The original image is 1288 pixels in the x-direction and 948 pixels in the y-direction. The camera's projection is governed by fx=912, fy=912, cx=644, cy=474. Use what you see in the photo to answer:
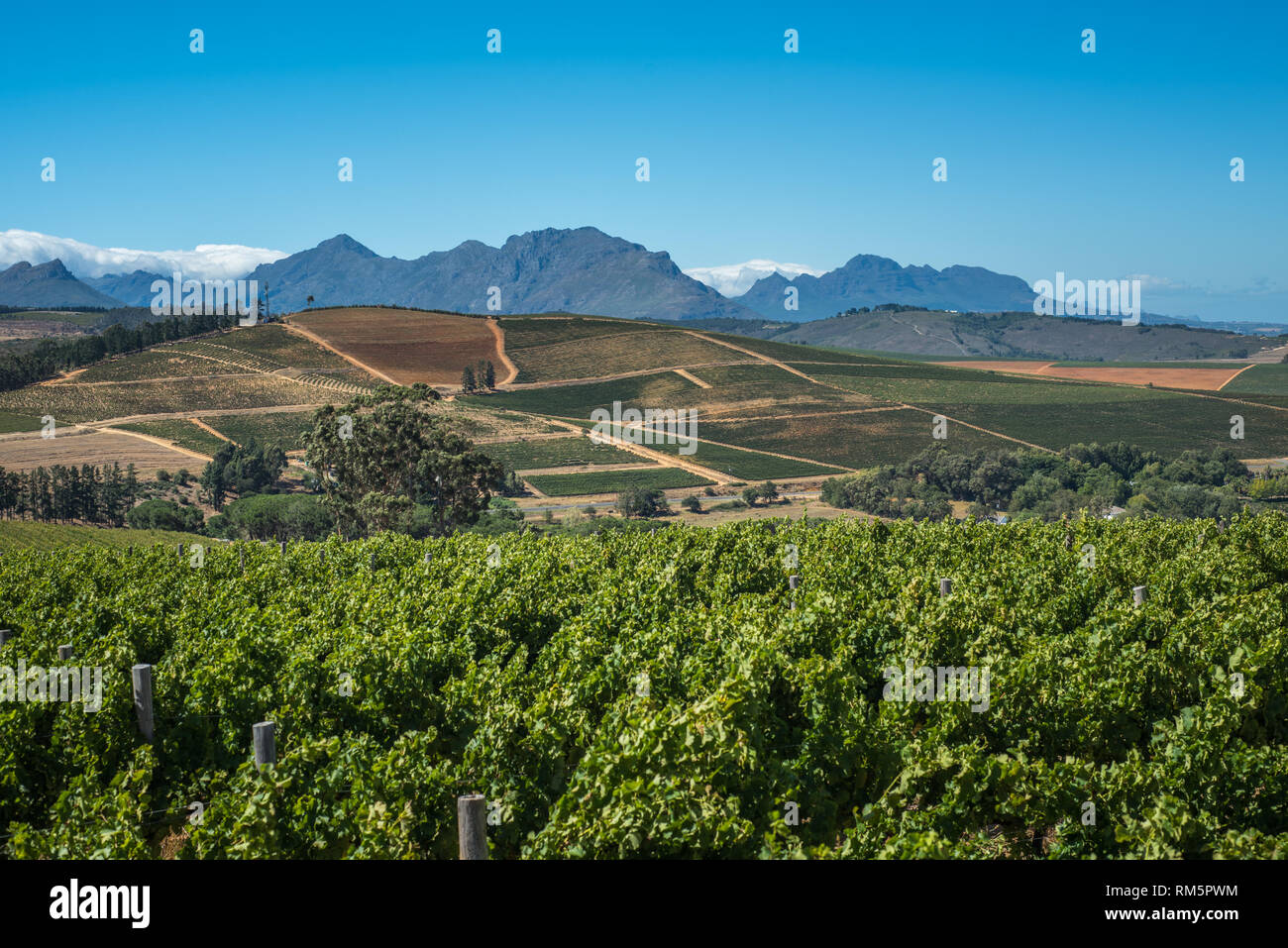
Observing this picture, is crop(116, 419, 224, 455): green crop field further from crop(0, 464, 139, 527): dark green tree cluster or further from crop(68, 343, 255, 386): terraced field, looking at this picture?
crop(68, 343, 255, 386): terraced field

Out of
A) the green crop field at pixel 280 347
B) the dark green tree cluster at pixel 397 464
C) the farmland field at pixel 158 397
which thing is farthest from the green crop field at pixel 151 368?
the dark green tree cluster at pixel 397 464

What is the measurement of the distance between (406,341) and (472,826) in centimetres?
14189

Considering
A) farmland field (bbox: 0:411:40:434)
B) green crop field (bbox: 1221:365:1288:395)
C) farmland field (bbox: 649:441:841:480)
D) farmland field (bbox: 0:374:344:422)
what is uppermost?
green crop field (bbox: 1221:365:1288:395)

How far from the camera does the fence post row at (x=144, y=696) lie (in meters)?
10.1

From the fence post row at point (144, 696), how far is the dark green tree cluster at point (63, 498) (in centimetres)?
6729

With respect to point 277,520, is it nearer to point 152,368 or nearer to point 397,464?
point 397,464

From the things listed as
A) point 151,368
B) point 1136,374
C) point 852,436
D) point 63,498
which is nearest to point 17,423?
point 151,368

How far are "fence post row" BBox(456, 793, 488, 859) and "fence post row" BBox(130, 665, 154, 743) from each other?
19.6ft

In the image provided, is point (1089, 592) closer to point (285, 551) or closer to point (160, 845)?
point (160, 845)

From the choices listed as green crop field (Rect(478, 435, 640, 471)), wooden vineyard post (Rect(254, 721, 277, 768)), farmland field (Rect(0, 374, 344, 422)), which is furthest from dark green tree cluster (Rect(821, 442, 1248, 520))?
Answer: farmland field (Rect(0, 374, 344, 422))

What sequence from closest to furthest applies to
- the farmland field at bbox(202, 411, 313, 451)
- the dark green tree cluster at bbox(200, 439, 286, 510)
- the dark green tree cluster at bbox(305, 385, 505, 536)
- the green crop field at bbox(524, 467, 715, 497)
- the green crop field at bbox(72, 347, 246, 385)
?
the dark green tree cluster at bbox(305, 385, 505, 536)
the dark green tree cluster at bbox(200, 439, 286, 510)
the green crop field at bbox(524, 467, 715, 497)
the farmland field at bbox(202, 411, 313, 451)
the green crop field at bbox(72, 347, 246, 385)

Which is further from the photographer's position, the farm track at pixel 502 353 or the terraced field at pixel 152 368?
the farm track at pixel 502 353

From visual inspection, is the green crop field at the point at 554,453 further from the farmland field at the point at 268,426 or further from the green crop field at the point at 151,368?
the green crop field at the point at 151,368

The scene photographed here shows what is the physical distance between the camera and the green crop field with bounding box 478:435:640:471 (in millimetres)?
92812
